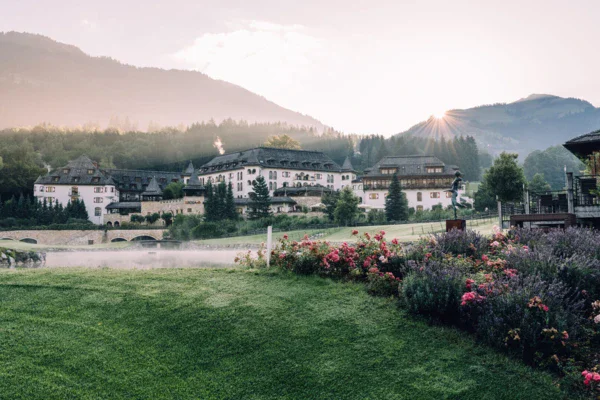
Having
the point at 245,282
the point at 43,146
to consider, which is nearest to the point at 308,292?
the point at 245,282

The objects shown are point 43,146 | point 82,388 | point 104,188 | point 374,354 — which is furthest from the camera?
point 43,146

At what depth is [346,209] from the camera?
54188mm

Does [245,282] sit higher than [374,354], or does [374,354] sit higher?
[245,282]

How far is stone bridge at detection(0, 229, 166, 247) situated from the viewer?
59.7 m

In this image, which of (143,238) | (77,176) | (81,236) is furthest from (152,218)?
(77,176)

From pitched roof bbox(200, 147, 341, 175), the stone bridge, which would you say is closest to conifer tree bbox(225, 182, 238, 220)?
the stone bridge

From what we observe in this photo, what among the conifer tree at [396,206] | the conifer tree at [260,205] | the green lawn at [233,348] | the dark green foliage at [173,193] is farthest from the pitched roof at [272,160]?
the green lawn at [233,348]

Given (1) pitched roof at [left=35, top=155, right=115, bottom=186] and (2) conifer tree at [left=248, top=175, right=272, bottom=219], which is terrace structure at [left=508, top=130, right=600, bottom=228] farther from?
(1) pitched roof at [left=35, top=155, right=115, bottom=186]

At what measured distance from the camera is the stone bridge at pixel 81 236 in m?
59.7

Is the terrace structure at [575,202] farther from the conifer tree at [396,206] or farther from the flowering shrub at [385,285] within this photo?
the conifer tree at [396,206]

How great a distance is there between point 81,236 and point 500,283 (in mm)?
63467

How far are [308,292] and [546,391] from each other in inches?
178

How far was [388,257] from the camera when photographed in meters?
10.2

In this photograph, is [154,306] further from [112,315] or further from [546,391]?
[546,391]
